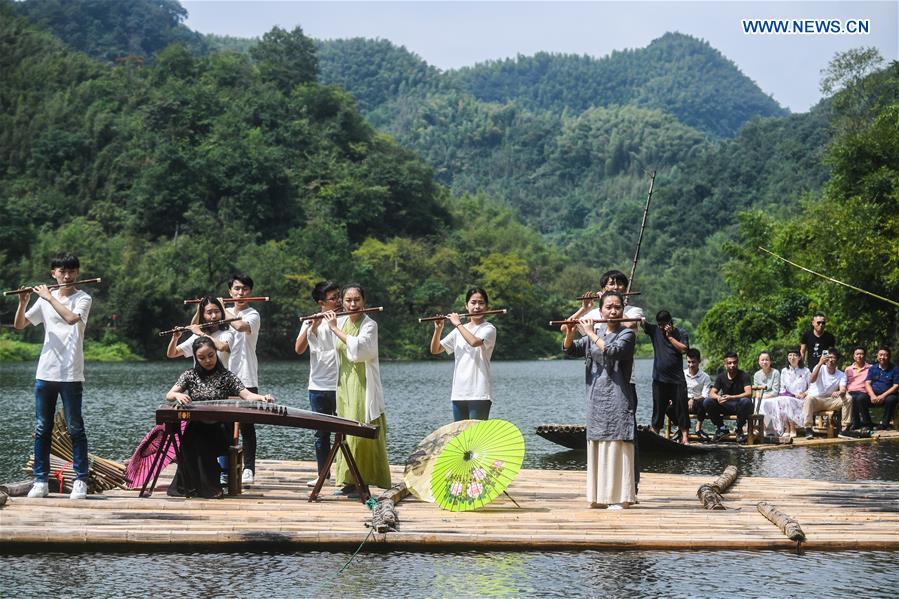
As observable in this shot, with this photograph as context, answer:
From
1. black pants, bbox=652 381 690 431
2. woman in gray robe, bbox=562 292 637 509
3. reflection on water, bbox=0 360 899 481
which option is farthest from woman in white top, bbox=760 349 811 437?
woman in gray robe, bbox=562 292 637 509

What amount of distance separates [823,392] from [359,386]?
10201mm

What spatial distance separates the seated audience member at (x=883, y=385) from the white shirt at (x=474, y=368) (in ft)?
32.5

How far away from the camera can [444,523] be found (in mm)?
9188

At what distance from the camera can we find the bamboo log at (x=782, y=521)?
28.3 ft

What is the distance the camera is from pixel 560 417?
2511 cm

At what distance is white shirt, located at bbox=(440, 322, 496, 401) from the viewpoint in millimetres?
10922

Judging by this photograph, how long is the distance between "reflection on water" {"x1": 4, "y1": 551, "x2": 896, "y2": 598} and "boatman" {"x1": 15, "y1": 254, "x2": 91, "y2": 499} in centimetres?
140

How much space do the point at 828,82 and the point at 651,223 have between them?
54927mm

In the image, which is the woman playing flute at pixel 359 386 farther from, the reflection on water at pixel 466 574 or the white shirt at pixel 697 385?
the white shirt at pixel 697 385

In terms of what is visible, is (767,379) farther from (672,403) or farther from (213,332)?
(213,332)

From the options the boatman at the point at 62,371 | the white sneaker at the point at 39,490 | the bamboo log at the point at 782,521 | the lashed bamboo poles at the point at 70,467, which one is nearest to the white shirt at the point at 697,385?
the bamboo log at the point at 782,521

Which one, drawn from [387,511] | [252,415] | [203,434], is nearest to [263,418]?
[252,415]

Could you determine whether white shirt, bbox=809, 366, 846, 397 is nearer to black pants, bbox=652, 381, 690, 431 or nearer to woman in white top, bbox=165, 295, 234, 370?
black pants, bbox=652, 381, 690, 431

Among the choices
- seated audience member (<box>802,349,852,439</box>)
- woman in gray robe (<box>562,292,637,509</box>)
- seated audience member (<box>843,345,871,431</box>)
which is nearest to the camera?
woman in gray robe (<box>562,292,637,509</box>)
